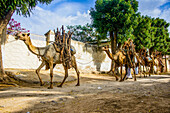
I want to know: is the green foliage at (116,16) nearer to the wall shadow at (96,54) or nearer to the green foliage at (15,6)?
the wall shadow at (96,54)

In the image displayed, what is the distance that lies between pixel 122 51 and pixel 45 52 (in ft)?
20.6

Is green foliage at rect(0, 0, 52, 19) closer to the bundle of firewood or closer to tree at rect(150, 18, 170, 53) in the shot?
the bundle of firewood

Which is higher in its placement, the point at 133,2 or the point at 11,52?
the point at 133,2

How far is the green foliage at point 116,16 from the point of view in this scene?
45.1ft

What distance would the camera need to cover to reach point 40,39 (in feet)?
38.7

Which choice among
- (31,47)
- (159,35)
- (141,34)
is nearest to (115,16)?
(141,34)

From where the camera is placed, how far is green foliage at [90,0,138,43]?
45.1ft

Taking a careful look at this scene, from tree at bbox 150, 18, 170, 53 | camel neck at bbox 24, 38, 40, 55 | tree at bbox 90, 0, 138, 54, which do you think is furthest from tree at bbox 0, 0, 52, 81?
tree at bbox 150, 18, 170, 53

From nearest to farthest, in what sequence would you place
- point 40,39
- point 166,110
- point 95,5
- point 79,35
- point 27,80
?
1. point 166,110
2. point 27,80
3. point 40,39
4. point 95,5
5. point 79,35

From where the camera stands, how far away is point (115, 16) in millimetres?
14047

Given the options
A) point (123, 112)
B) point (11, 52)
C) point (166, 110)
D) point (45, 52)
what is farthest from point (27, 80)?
point (166, 110)

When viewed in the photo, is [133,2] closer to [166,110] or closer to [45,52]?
[45,52]

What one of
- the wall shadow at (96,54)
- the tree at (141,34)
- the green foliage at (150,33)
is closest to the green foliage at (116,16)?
the wall shadow at (96,54)

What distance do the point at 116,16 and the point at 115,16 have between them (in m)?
0.14
